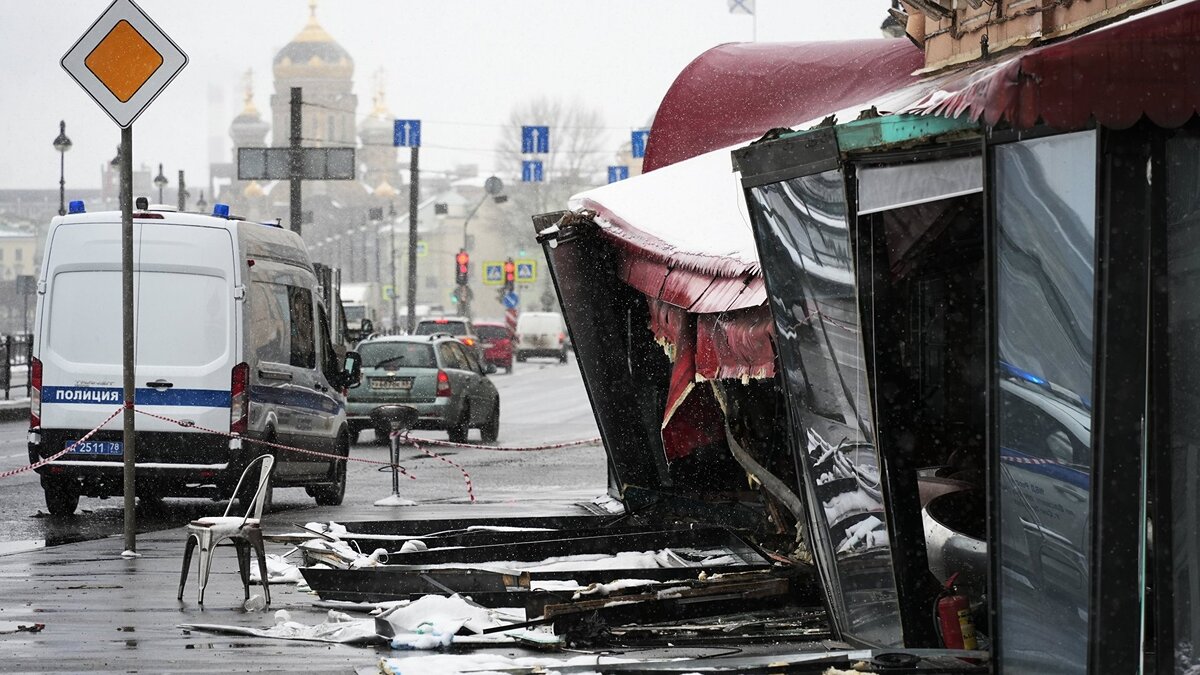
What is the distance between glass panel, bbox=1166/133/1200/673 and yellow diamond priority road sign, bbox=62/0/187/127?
23.8 feet

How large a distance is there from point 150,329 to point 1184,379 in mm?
10862

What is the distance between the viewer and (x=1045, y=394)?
6.11 metres

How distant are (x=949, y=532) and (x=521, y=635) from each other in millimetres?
2006

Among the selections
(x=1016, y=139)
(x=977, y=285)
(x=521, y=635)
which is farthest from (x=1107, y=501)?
(x=977, y=285)

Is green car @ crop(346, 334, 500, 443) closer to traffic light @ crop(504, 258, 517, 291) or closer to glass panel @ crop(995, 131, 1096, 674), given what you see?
glass panel @ crop(995, 131, 1096, 674)

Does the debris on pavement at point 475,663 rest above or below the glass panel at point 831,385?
below

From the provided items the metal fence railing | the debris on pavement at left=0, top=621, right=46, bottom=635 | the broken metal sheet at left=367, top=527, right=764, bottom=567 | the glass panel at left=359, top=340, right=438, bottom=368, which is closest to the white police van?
the broken metal sheet at left=367, top=527, right=764, bottom=567

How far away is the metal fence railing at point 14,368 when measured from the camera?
33.7 meters

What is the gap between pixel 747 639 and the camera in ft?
27.0

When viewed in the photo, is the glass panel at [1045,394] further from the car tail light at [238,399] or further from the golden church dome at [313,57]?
the golden church dome at [313,57]

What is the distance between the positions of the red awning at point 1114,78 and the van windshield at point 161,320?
1019 cm

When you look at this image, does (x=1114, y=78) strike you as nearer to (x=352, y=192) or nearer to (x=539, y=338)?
(x=539, y=338)

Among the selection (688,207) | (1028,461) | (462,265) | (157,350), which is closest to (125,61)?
(688,207)

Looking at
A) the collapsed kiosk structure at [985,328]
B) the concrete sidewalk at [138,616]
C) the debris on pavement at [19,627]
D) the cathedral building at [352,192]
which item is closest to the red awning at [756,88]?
the collapsed kiosk structure at [985,328]
